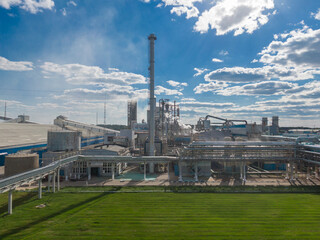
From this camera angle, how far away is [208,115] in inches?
3307

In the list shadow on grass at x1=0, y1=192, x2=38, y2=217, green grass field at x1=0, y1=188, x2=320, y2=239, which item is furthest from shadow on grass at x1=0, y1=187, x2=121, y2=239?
shadow on grass at x1=0, y1=192, x2=38, y2=217

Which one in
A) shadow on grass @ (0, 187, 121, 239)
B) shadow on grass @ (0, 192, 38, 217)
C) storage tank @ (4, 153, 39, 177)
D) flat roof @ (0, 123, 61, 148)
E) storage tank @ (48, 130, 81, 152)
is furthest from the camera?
flat roof @ (0, 123, 61, 148)

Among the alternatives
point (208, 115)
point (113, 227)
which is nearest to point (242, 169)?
point (113, 227)

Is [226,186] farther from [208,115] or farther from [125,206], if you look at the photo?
[208,115]

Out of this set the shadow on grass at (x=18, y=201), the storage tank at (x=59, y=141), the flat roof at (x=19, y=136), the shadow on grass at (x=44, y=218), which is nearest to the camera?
the shadow on grass at (x=44, y=218)

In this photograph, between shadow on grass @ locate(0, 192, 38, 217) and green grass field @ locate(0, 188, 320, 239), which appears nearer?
green grass field @ locate(0, 188, 320, 239)

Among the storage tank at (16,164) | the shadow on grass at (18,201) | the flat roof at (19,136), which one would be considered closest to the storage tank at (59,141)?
the flat roof at (19,136)

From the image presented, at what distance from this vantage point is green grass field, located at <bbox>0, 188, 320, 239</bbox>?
611 inches

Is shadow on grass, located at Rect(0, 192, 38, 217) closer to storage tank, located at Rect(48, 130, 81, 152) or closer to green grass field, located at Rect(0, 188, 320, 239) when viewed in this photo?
green grass field, located at Rect(0, 188, 320, 239)

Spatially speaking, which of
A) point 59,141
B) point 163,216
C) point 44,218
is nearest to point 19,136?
point 59,141

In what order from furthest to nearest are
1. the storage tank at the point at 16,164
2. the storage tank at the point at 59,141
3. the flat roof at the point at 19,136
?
the flat roof at the point at 19,136 < the storage tank at the point at 59,141 < the storage tank at the point at 16,164

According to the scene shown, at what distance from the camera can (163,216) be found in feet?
61.2

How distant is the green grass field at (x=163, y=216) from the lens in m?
15.5

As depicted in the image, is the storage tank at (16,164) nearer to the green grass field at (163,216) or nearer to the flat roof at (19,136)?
the green grass field at (163,216)
